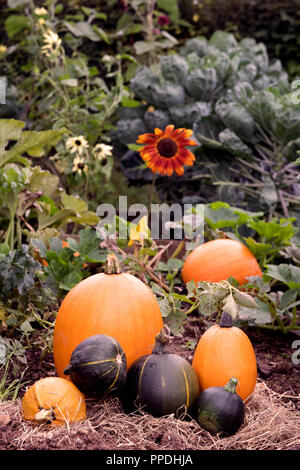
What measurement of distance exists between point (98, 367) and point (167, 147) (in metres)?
1.63

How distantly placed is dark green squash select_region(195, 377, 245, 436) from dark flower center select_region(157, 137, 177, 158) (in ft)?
5.31

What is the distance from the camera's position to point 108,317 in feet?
5.31

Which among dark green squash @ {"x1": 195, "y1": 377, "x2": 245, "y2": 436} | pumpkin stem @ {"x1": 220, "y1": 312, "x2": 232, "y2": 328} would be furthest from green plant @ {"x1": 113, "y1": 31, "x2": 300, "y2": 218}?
dark green squash @ {"x1": 195, "y1": 377, "x2": 245, "y2": 436}

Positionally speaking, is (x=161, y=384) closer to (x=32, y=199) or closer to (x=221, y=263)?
(x=221, y=263)

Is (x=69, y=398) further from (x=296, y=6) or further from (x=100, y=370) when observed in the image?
(x=296, y=6)

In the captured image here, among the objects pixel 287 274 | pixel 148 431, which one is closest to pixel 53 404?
pixel 148 431

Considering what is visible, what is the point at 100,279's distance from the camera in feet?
5.52

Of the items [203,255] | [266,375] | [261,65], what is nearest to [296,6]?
[261,65]

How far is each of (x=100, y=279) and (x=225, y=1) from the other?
257 inches

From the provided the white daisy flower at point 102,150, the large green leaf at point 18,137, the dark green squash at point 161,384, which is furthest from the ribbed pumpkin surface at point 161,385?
the white daisy flower at point 102,150

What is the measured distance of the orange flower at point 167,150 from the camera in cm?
282

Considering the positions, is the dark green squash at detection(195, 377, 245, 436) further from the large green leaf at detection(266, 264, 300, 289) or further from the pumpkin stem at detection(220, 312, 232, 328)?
the large green leaf at detection(266, 264, 300, 289)

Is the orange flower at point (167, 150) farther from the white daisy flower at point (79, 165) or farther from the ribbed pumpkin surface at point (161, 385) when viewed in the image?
the ribbed pumpkin surface at point (161, 385)

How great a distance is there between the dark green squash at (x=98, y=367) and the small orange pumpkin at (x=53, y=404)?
4 cm
